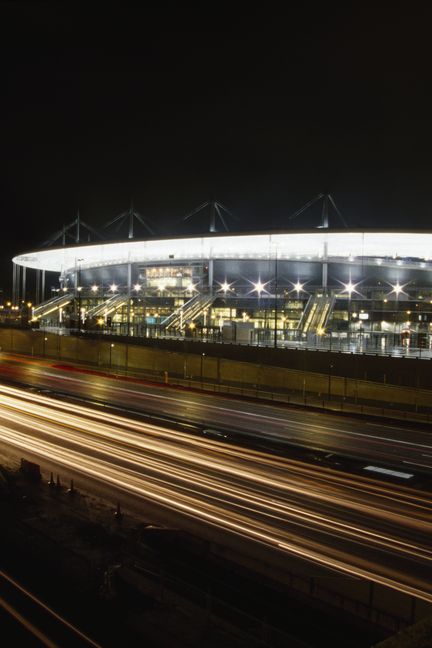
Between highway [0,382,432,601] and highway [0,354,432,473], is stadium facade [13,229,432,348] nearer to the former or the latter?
highway [0,354,432,473]

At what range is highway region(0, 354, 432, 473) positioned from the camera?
1805cm

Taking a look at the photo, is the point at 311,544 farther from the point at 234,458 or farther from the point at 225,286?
the point at 225,286

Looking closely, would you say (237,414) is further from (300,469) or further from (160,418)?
(300,469)

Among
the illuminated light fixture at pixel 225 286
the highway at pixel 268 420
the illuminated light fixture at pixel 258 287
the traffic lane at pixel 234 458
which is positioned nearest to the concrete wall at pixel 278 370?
the highway at pixel 268 420

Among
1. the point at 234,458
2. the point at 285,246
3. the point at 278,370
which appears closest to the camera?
the point at 234,458

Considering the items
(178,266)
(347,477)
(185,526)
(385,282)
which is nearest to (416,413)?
(347,477)

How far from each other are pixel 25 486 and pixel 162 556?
537cm

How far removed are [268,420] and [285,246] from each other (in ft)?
131

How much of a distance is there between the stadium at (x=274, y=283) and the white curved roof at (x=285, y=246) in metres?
0.11

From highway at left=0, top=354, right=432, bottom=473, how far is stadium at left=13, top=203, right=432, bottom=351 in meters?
13.5

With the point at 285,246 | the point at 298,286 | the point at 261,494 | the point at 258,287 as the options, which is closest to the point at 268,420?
the point at 261,494

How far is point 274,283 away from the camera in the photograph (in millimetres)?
60406

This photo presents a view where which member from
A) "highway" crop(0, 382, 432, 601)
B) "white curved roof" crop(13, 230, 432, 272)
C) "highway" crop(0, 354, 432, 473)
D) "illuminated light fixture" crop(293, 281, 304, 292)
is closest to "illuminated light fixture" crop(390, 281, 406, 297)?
"white curved roof" crop(13, 230, 432, 272)

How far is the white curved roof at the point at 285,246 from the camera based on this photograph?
5553cm
